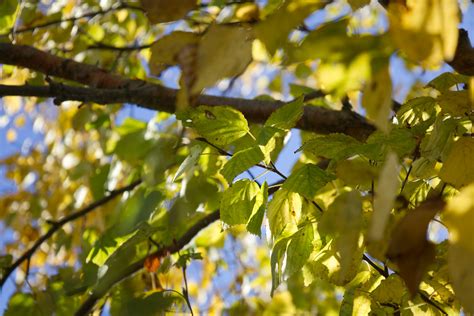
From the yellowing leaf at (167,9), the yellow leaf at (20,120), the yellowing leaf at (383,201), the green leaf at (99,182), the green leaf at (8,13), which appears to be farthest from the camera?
the yellow leaf at (20,120)

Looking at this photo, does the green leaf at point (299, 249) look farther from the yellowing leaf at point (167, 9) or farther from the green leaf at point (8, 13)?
the green leaf at point (8, 13)

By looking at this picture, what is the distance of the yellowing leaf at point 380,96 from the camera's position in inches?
14.4

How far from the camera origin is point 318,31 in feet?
1.30

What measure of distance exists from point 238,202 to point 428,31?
0.37m

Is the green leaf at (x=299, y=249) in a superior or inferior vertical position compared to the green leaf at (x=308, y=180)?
inferior

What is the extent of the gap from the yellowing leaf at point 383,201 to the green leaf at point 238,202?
33 cm

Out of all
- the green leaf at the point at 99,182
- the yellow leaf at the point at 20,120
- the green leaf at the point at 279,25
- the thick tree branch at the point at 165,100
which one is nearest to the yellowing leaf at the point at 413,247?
the green leaf at the point at 279,25

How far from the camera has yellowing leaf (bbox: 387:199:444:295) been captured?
39 centimetres

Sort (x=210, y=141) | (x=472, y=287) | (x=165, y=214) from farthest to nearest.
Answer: (x=165, y=214)
(x=210, y=141)
(x=472, y=287)

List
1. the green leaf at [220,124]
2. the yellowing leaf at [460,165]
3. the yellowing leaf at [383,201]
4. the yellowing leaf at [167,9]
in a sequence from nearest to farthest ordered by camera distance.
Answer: the yellowing leaf at [383,201] → the yellowing leaf at [167,9] → the yellowing leaf at [460,165] → the green leaf at [220,124]

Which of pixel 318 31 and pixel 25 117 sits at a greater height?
pixel 318 31

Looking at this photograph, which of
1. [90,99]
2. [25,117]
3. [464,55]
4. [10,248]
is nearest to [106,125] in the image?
[90,99]

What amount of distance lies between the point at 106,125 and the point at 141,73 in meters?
0.25

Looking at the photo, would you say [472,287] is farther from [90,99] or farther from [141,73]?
[141,73]
